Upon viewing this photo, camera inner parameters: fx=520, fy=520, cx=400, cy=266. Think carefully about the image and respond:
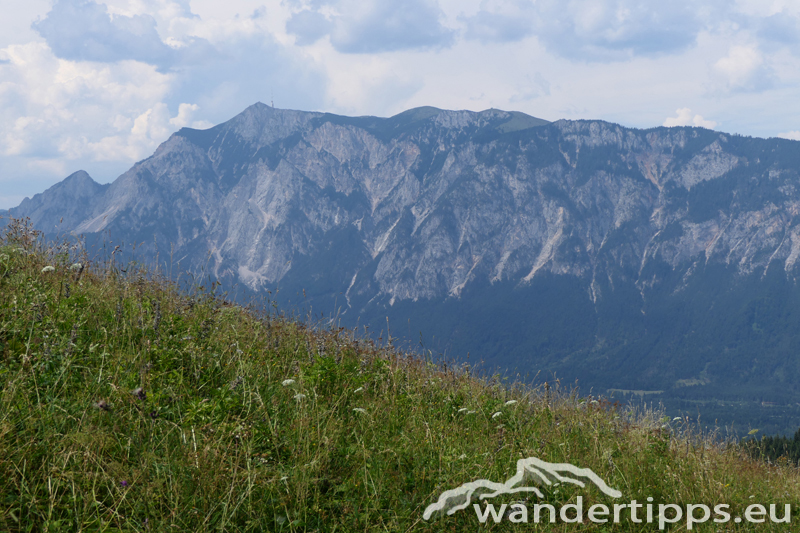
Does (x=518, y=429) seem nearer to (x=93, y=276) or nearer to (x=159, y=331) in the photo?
(x=159, y=331)

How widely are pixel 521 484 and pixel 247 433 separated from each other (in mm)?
2924

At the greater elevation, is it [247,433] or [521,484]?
[247,433]

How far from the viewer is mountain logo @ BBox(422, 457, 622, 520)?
16.4 feet

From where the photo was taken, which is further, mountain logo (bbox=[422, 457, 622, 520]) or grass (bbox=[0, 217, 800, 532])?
mountain logo (bbox=[422, 457, 622, 520])

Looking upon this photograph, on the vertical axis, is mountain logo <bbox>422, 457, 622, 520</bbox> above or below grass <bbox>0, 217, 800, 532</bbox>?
below

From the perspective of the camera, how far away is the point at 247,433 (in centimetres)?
502

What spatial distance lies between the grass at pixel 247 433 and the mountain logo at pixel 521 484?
0.32 ft

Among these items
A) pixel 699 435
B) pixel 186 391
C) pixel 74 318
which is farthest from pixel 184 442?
pixel 699 435

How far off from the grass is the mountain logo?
97 mm

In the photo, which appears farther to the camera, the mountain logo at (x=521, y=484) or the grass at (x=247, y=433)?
the mountain logo at (x=521, y=484)

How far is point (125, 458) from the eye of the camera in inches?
171

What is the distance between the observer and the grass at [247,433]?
415cm

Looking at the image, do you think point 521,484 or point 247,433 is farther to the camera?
point 521,484

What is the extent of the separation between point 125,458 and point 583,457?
5069 mm
